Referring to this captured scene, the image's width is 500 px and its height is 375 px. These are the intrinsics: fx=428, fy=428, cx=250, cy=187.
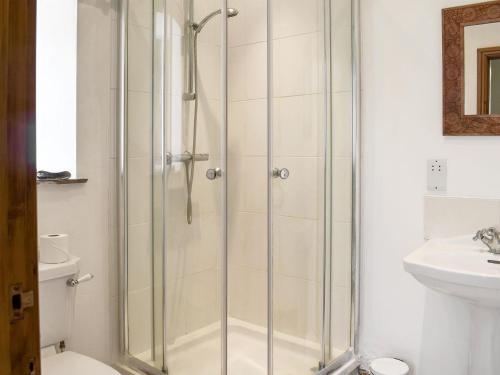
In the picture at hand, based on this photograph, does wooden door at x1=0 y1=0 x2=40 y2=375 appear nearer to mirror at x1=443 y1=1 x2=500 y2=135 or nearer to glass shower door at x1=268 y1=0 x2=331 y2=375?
glass shower door at x1=268 y1=0 x2=331 y2=375

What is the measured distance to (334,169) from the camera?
6.46ft

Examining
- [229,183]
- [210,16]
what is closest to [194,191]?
[229,183]

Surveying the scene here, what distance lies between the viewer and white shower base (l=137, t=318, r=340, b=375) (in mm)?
1666

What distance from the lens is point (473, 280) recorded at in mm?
1349

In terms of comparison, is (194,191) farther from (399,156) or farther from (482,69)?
(482,69)

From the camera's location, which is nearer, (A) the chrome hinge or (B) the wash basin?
(A) the chrome hinge

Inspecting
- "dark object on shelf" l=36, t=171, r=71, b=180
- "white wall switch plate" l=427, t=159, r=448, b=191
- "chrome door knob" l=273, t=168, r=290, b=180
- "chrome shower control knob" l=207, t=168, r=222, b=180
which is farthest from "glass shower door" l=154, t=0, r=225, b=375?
"white wall switch plate" l=427, t=159, r=448, b=191

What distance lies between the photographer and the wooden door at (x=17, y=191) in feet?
1.93

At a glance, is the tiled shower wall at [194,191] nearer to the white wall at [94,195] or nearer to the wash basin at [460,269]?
the white wall at [94,195]

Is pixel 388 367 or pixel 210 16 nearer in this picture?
pixel 210 16

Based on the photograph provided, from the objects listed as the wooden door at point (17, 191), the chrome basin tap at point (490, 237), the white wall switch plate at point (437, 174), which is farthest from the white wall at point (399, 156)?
the wooden door at point (17, 191)

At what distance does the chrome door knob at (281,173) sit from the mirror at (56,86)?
2.68ft

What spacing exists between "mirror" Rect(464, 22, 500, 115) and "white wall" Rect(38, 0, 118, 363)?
1.50m

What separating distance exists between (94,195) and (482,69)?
5.54 ft
